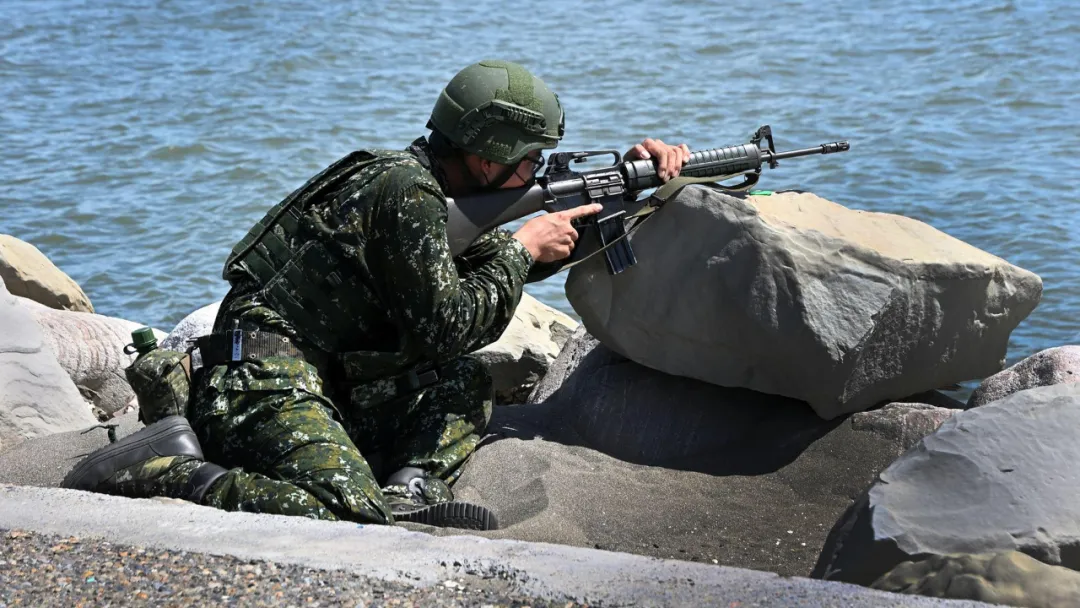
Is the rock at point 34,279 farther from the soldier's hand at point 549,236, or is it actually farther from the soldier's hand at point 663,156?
the soldier's hand at point 663,156

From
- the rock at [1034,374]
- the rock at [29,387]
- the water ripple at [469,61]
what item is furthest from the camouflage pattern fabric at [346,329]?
the water ripple at [469,61]

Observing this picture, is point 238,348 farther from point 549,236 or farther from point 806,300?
point 806,300

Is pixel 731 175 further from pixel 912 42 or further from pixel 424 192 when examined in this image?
pixel 912 42

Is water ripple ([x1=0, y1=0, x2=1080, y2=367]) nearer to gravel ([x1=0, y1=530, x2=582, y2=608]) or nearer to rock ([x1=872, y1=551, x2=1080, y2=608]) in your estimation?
rock ([x1=872, y1=551, x2=1080, y2=608])

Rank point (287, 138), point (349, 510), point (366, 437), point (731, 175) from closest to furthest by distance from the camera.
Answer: point (349, 510) < point (366, 437) < point (731, 175) < point (287, 138)

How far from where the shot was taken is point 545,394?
20.6 feet

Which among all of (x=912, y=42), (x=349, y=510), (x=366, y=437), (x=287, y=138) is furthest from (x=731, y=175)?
(x=912, y=42)

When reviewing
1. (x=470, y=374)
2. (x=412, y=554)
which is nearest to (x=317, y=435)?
(x=470, y=374)

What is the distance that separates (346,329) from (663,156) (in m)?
1.58

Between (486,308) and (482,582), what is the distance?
5.42 feet

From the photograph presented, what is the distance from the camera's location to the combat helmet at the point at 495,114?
4715 mm

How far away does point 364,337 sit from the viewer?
4750 mm

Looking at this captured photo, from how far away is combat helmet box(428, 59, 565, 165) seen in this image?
186 inches

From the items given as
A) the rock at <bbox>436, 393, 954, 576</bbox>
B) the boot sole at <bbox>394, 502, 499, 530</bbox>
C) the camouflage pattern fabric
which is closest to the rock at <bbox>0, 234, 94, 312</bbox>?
the camouflage pattern fabric
